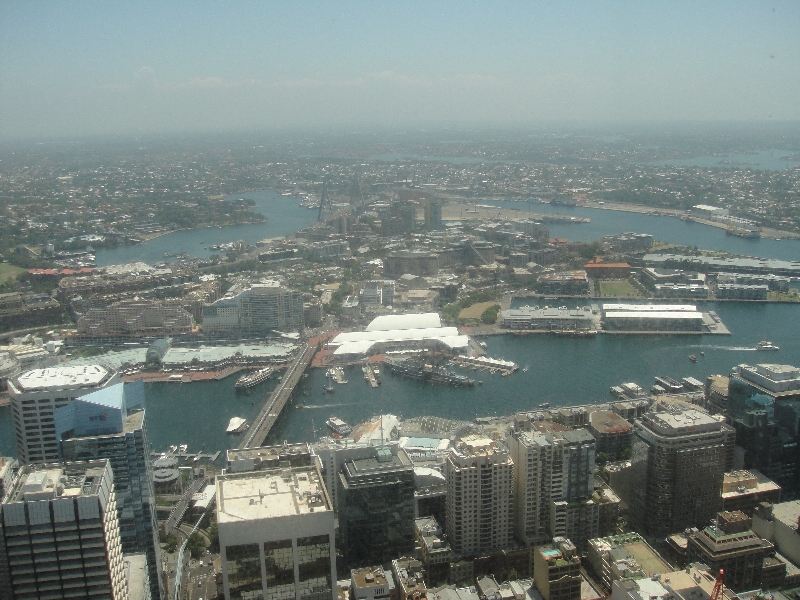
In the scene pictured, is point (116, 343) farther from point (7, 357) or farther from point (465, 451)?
point (465, 451)

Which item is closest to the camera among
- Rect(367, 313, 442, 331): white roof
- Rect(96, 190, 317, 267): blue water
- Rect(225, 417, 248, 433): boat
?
Rect(225, 417, 248, 433): boat

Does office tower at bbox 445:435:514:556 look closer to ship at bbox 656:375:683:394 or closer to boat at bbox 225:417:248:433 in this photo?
boat at bbox 225:417:248:433

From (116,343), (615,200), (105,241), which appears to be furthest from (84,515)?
(615,200)

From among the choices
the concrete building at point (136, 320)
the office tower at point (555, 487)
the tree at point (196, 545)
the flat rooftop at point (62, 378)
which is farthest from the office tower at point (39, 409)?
the concrete building at point (136, 320)

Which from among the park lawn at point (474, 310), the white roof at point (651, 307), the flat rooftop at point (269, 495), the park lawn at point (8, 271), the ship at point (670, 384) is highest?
the flat rooftop at point (269, 495)

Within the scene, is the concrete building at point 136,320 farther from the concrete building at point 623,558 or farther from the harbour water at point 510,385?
the concrete building at point 623,558

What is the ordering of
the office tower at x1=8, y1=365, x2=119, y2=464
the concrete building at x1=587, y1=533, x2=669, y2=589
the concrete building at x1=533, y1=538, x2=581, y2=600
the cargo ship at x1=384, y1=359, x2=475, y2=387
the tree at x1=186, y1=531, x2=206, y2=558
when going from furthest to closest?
1. the cargo ship at x1=384, y1=359, x2=475, y2=387
2. the tree at x1=186, y1=531, x2=206, y2=558
3. the concrete building at x1=587, y1=533, x2=669, y2=589
4. the concrete building at x1=533, y1=538, x2=581, y2=600
5. the office tower at x1=8, y1=365, x2=119, y2=464

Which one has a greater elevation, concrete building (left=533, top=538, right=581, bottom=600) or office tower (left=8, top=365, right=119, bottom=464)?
office tower (left=8, top=365, right=119, bottom=464)

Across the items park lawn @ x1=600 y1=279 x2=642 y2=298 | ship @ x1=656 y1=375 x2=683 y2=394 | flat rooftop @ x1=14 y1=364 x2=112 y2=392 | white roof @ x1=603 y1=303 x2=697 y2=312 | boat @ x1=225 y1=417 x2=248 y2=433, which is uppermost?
flat rooftop @ x1=14 y1=364 x2=112 y2=392

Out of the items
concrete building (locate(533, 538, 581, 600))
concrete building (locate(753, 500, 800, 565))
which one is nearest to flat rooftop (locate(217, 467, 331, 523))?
concrete building (locate(533, 538, 581, 600))
